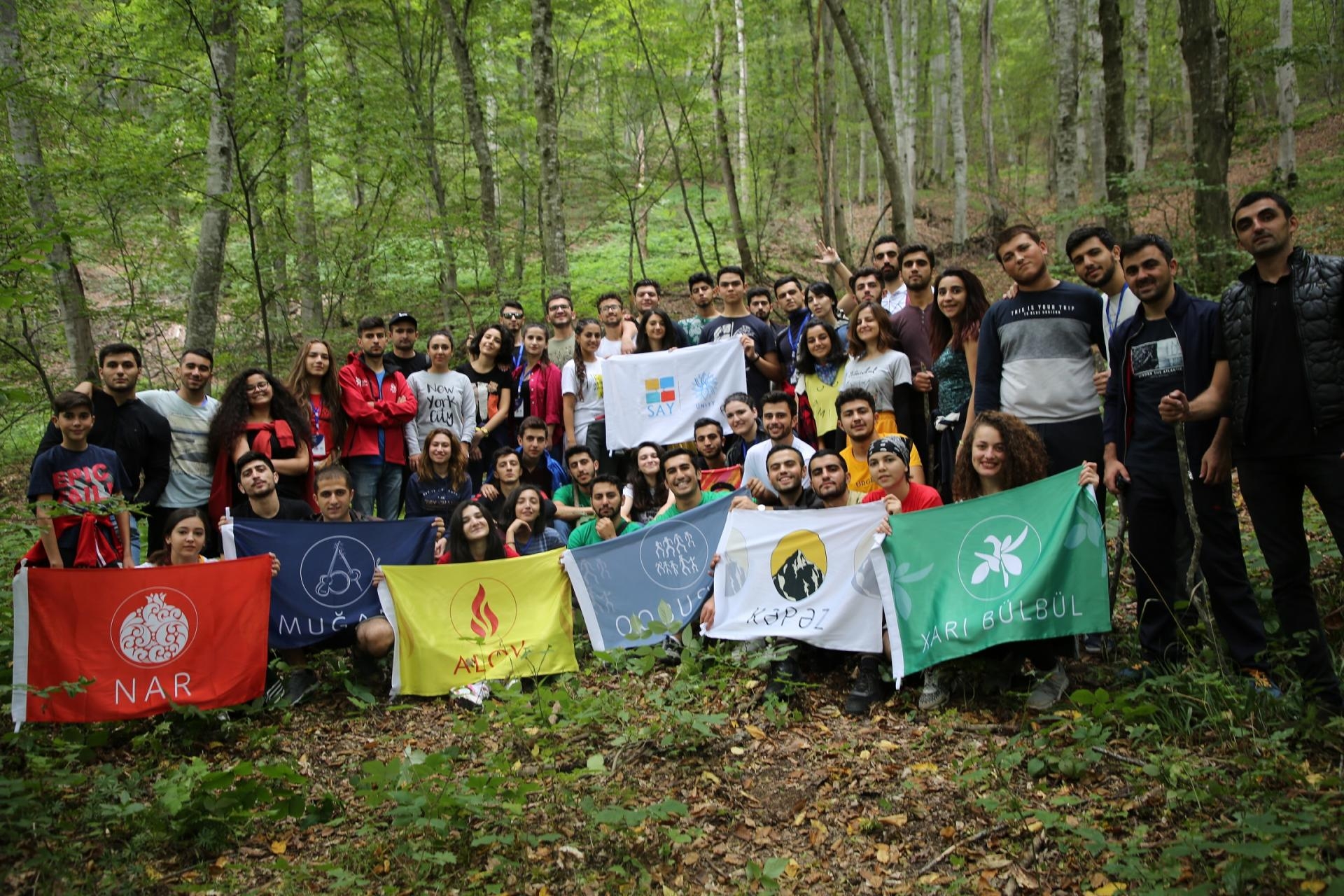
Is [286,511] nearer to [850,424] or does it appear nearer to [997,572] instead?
[850,424]

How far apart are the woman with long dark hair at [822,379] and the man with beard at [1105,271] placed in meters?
2.11

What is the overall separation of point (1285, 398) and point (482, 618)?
15.8 feet

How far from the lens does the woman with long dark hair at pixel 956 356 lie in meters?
5.91

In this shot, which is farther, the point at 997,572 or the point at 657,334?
the point at 657,334

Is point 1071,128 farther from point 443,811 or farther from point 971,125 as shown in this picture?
point 971,125

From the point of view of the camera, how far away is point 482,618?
19.7 feet

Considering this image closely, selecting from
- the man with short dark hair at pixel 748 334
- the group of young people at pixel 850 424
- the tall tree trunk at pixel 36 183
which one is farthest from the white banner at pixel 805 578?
the tall tree trunk at pixel 36 183

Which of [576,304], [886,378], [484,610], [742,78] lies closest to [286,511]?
[484,610]

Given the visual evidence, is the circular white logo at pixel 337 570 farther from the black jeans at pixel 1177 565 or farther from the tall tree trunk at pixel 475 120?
the tall tree trunk at pixel 475 120

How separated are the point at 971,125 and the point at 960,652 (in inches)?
1344

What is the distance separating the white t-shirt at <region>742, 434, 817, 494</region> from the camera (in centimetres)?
659

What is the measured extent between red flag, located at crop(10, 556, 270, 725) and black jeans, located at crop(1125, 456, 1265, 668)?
5.22 metres

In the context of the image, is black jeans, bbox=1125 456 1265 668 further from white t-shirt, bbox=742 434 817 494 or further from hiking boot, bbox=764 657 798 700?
white t-shirt, bbox=742 434 817 494

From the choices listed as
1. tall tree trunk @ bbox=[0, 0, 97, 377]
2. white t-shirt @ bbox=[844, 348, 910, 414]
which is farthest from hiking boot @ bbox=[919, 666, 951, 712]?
tall tree trunk @ bbox=[0, 0, 97, 377]
